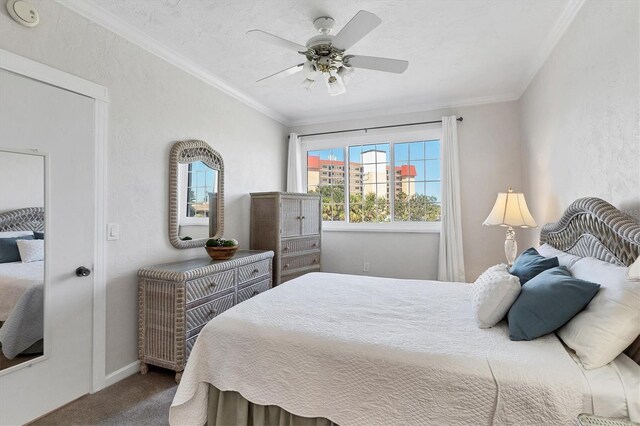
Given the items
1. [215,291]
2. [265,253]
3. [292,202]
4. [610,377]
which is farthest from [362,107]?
[610,377]

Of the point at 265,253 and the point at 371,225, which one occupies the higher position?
the point at 371,225

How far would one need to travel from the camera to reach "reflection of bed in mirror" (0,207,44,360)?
1.76 metres

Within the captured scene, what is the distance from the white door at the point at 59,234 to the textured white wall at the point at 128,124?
0.52ft

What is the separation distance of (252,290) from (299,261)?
97 centimetres

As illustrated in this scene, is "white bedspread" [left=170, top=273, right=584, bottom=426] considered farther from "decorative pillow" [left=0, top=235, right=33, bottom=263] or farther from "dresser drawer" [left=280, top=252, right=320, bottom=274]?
"dresser drawer" [left=280, top=252, right=320, bottom=274]

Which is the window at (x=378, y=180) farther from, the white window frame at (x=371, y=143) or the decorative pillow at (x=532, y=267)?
the decorative pillow at (x=532, y=267)

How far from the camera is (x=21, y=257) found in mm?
1826

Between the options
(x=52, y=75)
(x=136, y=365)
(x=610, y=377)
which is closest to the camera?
(x=610, y=377)

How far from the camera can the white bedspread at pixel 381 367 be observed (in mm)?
1134

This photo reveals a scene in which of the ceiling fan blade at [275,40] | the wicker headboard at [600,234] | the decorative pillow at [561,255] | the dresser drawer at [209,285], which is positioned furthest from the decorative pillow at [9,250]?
the wicker headboard at [600,234]

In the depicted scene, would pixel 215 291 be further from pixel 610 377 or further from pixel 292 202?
pixel 610 377

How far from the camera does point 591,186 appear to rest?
6.55 ft

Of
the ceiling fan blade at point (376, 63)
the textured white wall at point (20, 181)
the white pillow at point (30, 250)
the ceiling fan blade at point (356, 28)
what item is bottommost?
the white pillow at point (30, 250)

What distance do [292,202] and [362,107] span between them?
1.64 meters
